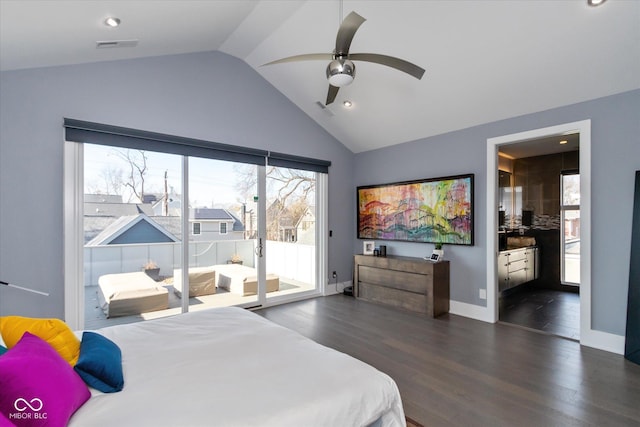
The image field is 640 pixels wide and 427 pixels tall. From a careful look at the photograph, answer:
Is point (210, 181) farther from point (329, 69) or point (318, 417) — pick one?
point (318, 417)

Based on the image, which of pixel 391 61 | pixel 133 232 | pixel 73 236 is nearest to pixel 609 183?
pixel 391 61

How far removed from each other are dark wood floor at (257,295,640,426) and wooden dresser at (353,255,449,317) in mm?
206

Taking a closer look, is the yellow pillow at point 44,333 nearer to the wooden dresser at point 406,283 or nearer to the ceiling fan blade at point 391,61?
the ceiling fan blade at point 391,61

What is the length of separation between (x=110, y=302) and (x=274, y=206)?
236 centimetres

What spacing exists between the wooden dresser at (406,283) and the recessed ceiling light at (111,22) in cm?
398

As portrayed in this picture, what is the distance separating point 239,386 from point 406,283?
329 centimetres

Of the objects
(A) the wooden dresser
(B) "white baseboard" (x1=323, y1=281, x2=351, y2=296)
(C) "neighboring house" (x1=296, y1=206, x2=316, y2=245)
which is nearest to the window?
(C) "neighboring house" (x1=296, y1=206, x2=316, y2=245)

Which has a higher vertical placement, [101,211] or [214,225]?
[101,211]

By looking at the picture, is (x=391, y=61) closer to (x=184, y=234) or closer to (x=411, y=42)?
(x=411, y=42)

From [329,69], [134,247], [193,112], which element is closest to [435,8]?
[329,69]

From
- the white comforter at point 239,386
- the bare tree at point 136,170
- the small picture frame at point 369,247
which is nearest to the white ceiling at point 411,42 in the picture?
the bare tree at point 136,170

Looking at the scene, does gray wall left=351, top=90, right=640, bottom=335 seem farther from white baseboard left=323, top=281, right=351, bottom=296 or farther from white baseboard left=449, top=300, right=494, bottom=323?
white baseboard left=323, top=281, right=351, bottom=296

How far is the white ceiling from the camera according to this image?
7.94ft

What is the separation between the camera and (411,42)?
125 inches
